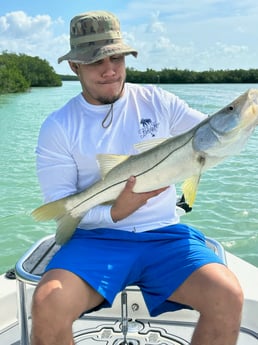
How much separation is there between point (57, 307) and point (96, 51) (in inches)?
49.1

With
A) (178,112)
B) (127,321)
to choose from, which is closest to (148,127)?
(178,112)

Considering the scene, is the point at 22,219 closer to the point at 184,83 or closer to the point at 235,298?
the point at 235,298

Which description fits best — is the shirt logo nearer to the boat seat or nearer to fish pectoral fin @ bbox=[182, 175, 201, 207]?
fish pectoral fin @ bbox=[182, 175, 201, 207]

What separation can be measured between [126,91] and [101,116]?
21cm

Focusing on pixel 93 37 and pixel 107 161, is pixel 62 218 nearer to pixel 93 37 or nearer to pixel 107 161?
pixel 107 161

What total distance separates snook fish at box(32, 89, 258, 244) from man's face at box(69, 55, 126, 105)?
390mm

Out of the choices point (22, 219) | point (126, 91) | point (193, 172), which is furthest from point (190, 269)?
point (22, 219)

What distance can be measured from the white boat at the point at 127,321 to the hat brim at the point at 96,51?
1.01 m

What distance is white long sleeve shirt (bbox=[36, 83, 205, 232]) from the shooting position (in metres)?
2.54

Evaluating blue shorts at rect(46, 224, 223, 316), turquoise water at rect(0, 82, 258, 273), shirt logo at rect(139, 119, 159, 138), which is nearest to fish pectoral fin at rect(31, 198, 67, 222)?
blue shorts at rect(46, 224, 223, 316)

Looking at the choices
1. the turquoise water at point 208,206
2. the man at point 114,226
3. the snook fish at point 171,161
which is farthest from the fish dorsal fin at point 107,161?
the turquoise water at point 208,206

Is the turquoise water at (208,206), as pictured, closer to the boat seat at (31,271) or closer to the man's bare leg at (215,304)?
the boat seat at (31,271)

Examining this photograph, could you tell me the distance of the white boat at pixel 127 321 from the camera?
107 inches

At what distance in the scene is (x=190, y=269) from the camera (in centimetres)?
224
